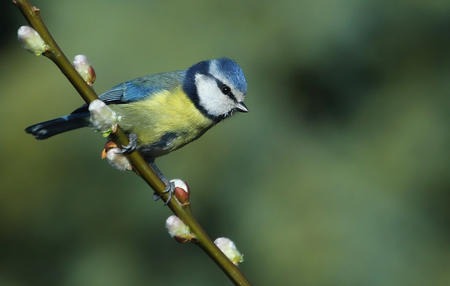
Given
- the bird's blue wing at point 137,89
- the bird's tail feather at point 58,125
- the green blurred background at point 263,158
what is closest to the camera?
the bird's tail feather at point 58,125

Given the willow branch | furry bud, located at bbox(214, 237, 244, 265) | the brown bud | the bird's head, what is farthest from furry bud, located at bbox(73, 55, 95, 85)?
the bird's head

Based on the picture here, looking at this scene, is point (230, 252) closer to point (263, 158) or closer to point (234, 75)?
point (234, 75)

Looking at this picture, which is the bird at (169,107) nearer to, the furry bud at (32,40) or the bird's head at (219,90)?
the bird's head at (219,90)

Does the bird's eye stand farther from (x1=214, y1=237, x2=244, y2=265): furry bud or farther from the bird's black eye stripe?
(x1=214, y1=237, x2=244, y2=265): furry bud

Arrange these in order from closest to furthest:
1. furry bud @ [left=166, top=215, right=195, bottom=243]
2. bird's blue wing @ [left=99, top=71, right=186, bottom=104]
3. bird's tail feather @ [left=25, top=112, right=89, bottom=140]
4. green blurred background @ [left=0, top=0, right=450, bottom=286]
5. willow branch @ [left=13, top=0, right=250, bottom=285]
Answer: willow branch @ [left=13, top=0, right=250, bottom=285] → furry bud @ [left=166, top=215, right=195, bottom=243] → bird's tail feather @ [left=25, top=112, right=89, bottom=140] → bird's blue wing @ [left=99, top=71, right=186, bottom=104] → green blurred background @ [left=0, top=0, right=450, bottom=286]

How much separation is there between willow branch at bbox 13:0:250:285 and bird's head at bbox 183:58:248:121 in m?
0.83

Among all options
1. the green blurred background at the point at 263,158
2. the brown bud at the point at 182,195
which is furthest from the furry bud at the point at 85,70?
the green blurred background at the point at 263,158

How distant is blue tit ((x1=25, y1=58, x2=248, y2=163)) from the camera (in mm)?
1973

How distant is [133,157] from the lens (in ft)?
4.12

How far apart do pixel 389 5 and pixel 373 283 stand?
1.99 m

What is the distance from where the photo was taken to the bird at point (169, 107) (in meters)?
1.97

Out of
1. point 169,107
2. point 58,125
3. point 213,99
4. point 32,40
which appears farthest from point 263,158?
point 32,40

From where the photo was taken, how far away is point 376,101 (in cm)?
429

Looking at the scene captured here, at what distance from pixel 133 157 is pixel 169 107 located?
2.56 feet
